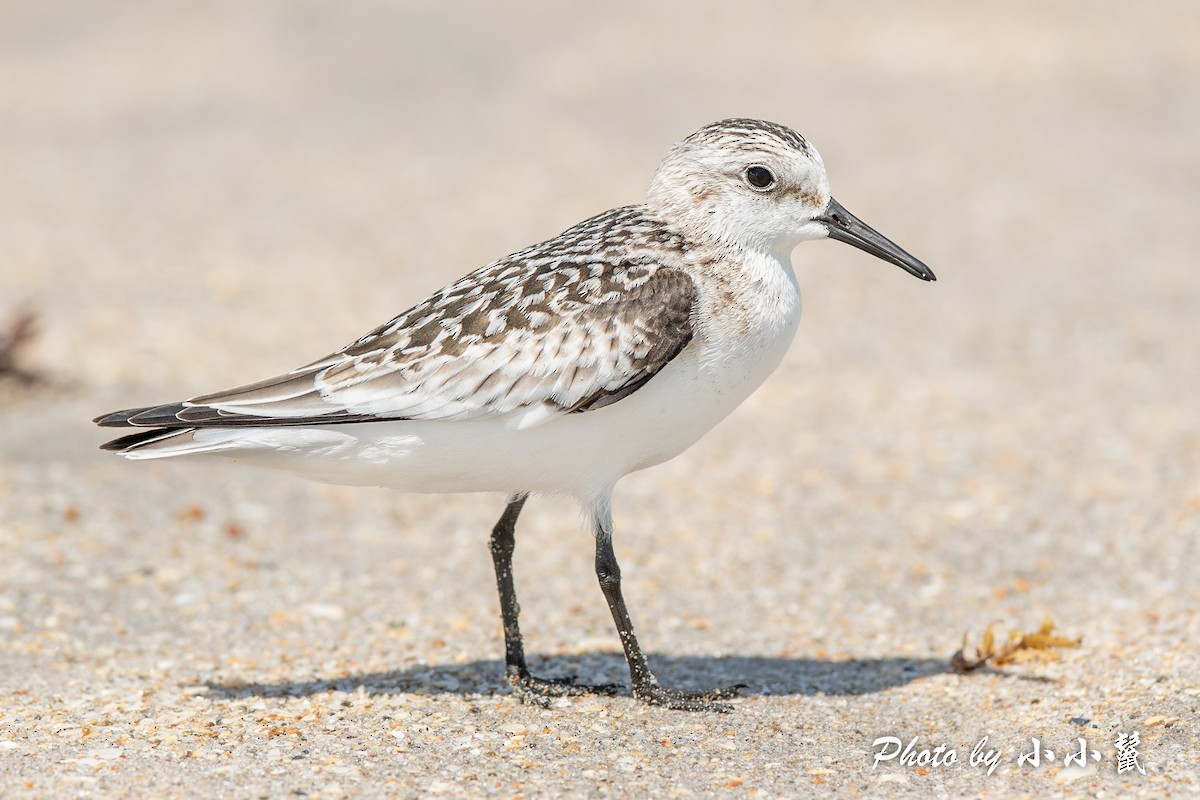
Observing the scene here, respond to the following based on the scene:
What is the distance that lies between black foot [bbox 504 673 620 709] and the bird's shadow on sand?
4.8 inches

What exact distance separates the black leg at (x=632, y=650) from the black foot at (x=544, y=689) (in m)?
0.21

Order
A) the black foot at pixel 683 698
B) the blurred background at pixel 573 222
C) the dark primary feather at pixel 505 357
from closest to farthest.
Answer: the dark primary feather at pixel 505 357 → the black foot at pixel 683 698 → the blurred background at pixel 573 222

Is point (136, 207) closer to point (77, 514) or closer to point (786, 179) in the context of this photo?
point (77, 514)

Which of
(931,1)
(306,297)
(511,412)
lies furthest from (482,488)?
(931,1)

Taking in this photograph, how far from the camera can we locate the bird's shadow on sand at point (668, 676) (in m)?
5.59

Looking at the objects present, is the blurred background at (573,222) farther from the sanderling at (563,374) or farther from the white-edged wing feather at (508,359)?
the white-edged wing feather at (508,359)

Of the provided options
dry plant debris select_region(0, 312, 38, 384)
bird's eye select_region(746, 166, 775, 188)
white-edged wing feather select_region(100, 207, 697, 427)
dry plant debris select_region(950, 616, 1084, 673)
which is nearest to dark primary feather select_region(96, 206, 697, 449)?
white-edged wing feather select_region(100, 207, 697, 427)

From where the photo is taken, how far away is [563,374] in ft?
16.3

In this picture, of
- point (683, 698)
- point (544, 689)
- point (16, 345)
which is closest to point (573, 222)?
point (16, 345)

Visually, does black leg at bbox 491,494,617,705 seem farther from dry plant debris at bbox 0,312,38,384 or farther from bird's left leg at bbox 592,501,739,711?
dry plant debris at bbox 0,312,38,384

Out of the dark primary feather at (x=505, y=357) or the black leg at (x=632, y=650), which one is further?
the black leg at (x=632, y=650)

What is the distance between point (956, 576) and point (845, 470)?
139 cm

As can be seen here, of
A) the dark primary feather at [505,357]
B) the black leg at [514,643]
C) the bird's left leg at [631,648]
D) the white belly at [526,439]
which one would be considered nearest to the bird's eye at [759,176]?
the dark primary feather at [505,357]

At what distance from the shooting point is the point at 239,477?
27.0 ft
